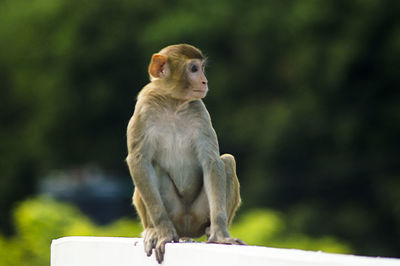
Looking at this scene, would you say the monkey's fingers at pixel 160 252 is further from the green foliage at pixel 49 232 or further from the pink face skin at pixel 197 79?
the green foliage at pixel 49 232

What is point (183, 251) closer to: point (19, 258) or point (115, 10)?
point (19, 258)

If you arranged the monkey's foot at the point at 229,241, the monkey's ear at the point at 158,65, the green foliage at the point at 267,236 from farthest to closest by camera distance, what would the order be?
1. the green foliage at the point at 267,236
2. the monkey's ear at the point at 158,65
3. the monkey's foot at the point at 229,241

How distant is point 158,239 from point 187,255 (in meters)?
0.44

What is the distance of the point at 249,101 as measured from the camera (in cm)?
2234

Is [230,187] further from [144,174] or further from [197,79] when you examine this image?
[197,79]

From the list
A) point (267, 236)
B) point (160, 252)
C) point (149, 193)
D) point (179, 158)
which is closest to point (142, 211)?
point (149, 193)

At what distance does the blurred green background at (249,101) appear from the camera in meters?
20.0

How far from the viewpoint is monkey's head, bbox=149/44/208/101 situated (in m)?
6.13

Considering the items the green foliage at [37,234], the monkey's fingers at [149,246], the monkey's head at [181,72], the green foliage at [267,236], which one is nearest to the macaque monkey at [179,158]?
the monkey's head at [181,72]

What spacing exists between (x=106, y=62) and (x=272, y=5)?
4347mm

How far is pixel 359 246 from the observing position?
19062 millimetres

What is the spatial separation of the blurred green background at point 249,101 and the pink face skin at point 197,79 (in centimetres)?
1249

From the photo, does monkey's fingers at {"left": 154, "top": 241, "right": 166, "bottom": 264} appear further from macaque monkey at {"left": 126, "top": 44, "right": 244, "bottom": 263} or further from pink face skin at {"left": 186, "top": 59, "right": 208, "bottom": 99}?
pink face skin at {"left": 186, "top": 59, "right": 208, "bottom": 99}

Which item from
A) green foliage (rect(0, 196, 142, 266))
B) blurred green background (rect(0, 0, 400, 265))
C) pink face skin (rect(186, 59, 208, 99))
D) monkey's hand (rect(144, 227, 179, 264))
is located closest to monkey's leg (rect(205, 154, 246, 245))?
monkey's hand (rect(144, 227, 179, 264))
